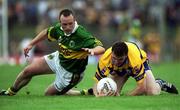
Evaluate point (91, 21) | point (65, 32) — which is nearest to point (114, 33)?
point (91, 21)

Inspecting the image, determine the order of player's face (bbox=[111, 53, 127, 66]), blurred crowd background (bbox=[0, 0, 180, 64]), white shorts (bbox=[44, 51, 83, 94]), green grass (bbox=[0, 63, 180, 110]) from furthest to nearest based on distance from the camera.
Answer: blurred crowd background (bbox=[0, 0, 180, 64]) → white shorts (bbox=[44, 51, 83, 94]) → player's face (bbox=[111, 53, 127, 66]) → green grass (bbox=[0, 63, 180, 110])

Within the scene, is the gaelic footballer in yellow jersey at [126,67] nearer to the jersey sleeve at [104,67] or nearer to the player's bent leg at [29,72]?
the jersey sleeve at [104,67]

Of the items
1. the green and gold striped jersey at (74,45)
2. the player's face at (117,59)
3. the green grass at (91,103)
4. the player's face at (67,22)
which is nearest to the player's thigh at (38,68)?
the green and gold striped jersey at (74,45)

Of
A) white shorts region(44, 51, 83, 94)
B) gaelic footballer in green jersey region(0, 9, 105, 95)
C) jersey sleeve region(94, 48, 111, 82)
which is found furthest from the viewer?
white shorts region(44, 51, 83, 94)

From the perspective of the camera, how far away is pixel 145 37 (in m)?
36.8

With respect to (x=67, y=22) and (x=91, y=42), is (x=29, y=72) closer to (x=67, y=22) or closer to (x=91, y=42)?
(x=67, y=22)

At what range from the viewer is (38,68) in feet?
54.2

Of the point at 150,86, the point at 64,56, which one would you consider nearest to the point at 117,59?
the point at 150,86

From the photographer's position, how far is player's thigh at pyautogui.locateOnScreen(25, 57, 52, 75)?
648 inches

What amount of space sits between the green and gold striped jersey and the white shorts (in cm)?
11

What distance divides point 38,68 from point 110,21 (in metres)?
20.0

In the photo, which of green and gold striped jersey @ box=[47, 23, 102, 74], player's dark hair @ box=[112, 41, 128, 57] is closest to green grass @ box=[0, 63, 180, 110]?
player's dark hair @ box=[112, 41, 128, 57]

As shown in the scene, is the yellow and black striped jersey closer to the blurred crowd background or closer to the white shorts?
the white shorts

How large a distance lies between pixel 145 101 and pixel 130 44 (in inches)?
76.2
